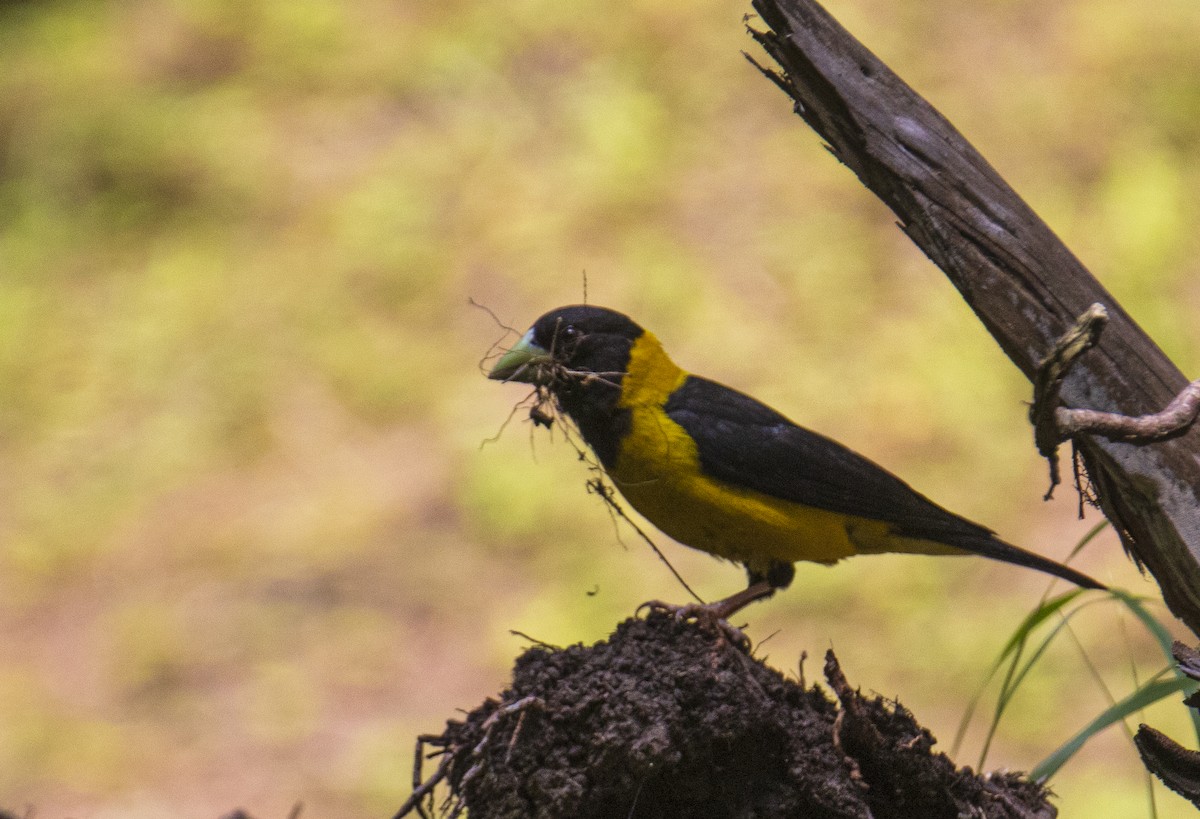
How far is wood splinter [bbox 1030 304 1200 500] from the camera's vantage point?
259cm

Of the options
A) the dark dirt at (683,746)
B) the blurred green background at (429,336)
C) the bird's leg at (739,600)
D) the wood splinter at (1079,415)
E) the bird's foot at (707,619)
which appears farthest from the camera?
the blurred green background at (429,336)

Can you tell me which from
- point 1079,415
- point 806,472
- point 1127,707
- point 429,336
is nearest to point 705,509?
point 806,472

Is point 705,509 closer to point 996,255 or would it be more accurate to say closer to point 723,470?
point 723,470

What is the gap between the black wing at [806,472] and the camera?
3.99 meters

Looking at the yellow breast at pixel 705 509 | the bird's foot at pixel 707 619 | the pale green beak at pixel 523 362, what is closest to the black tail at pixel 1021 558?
the yellow breast at pixel 705 509

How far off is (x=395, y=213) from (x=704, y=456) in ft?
18.2

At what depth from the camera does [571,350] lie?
4094 millimetres

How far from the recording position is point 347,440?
317 inches

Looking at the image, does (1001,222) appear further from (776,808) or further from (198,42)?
(198,42)

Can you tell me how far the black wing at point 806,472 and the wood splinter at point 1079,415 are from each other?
3.66ft

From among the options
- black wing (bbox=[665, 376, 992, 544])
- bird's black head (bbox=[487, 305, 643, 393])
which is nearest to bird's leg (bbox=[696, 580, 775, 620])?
black wing (bbox=[665, 376, 992, 544])

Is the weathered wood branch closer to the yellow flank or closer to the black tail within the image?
the black tail

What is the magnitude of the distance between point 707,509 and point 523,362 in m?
0.68

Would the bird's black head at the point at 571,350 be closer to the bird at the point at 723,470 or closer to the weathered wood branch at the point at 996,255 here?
the bird at the point at 723,470
